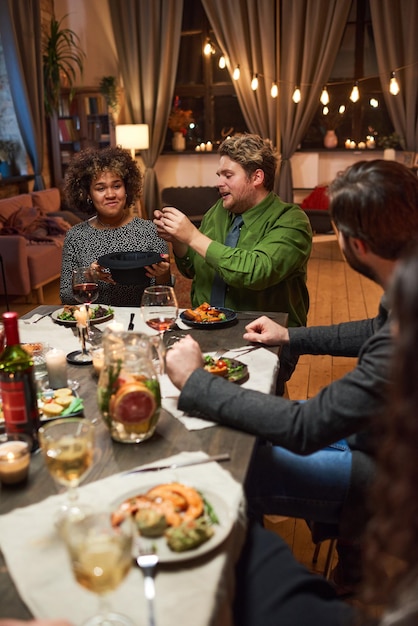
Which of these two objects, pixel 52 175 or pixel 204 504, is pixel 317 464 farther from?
pixel 52 175

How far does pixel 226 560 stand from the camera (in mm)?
956

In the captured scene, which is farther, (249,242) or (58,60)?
(58,60)

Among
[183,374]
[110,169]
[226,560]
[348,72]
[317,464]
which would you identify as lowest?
[317,464]

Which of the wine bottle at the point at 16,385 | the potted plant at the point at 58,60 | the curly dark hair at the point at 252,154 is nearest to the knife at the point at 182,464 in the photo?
the wine bottle at the point at 16,385

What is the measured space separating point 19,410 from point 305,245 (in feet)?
4.72

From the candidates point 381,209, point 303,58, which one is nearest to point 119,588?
point 381,209

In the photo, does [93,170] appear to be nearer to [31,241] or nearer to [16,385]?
[16,385]

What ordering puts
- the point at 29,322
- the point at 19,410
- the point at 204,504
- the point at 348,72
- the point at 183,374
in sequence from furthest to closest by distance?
the point at 348,72 < the point at 29,322 < the point at 183,374 < the point at 19,410 < the point at 204,504

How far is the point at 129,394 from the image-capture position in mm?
1266

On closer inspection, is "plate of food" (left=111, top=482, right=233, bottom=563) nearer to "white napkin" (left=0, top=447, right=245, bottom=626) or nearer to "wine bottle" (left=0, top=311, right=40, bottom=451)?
"white napkin" (left=0, top=447, right=245, bottom=626)

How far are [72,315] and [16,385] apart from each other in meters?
0.94

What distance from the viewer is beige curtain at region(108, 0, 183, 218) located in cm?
787

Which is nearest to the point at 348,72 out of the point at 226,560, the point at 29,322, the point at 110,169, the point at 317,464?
the point at 110,169

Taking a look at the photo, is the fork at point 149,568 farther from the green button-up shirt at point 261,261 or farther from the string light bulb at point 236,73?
the string light bulb at point 236,73
